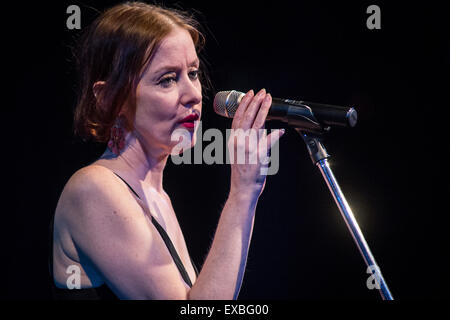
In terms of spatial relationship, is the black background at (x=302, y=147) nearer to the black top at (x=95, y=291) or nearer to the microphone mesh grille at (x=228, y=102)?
the black top at (x=95, y=291)

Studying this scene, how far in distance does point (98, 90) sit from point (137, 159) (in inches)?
8.9

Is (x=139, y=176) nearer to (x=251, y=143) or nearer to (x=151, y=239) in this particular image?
(x=151, y=239)

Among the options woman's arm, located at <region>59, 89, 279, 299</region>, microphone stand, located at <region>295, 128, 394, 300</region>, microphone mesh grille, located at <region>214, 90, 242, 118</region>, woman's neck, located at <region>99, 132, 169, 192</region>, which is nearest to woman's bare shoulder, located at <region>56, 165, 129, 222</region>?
woman's arm, located at <region>59, 89, 279, 299</region>

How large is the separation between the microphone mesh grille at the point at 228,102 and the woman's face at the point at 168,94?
0.24ft

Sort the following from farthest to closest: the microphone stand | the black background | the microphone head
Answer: the black background, the microphone head, the microphone stand

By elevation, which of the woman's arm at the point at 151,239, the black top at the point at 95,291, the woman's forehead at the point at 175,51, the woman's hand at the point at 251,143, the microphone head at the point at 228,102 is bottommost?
the black top at the point at 95,291

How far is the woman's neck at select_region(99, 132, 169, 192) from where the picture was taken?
1.18 m

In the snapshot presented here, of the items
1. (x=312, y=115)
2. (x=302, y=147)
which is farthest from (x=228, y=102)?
(x=302, y=147)

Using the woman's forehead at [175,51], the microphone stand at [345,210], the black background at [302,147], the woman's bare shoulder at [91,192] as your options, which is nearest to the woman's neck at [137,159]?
the woman's bare shoulder at [91,192]

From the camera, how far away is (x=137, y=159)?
1.24 metres

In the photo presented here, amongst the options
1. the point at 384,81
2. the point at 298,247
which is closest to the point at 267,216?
the point at 298,247

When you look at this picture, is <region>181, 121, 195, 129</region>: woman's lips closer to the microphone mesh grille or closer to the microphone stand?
the microphone mesh grille

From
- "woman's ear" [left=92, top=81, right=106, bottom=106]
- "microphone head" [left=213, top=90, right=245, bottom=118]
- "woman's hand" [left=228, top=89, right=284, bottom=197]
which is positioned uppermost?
"woman's ear" [left=92, top=81, right=106, bottom=106]

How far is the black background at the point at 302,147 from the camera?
179cm
